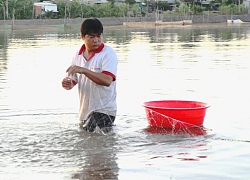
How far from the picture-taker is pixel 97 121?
735 centimetres

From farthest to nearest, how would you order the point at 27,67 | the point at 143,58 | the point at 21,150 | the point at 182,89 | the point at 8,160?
the point at 143,58 < the point at 27,67 < the point at 182,89 < the point at 21,150 < the point at 8,160

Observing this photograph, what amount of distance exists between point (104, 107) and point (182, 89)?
5.58m

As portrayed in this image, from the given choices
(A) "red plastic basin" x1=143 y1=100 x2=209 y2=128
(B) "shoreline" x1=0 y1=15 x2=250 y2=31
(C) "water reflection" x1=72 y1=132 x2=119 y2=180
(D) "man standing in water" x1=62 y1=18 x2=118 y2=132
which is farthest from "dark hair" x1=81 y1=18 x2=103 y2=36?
(B) "shoreline" x1=0 y1=15 x2=250 y2=31

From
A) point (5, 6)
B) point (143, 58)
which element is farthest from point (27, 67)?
point (5, 6)

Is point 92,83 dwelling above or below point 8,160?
above

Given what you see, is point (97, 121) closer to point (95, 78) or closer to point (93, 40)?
point (95, 78)

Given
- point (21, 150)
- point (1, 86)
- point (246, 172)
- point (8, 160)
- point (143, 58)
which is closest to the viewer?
point (246, 172)

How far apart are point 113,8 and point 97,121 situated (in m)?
91.9

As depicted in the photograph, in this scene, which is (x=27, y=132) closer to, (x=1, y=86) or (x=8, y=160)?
(x=8, y=160)

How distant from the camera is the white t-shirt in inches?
275

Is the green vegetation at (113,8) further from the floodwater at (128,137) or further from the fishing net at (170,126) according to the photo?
the fishing net at (170,126)

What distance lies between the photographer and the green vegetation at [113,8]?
8544 centimetres

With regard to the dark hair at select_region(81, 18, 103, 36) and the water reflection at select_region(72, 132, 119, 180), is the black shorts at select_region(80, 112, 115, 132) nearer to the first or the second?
the water reflection at select_region(72, 132, 119, 180)

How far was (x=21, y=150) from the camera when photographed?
23.0 feet
